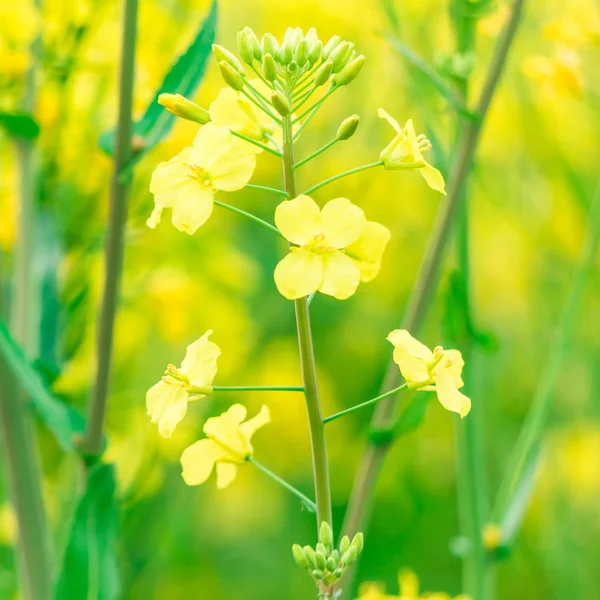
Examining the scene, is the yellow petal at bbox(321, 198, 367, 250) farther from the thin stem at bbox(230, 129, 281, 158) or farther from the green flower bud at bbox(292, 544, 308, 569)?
the green flower bud at bbox(292, 544, 308, 569)

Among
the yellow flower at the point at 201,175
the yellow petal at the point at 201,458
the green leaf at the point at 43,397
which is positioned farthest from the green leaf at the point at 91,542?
the yellow flower at the point at 201,175

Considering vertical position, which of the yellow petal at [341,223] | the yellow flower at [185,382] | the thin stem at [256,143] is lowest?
the yellow flower at [185,382]

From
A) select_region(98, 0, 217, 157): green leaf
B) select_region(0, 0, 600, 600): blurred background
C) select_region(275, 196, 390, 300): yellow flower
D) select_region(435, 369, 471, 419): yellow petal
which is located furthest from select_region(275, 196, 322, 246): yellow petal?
select_region(0, 0, 600, 600): blurred background

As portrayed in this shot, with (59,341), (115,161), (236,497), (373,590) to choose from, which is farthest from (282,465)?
(115,161)

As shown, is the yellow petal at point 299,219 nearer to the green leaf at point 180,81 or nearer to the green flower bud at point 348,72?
the green flower bud at point 348,72

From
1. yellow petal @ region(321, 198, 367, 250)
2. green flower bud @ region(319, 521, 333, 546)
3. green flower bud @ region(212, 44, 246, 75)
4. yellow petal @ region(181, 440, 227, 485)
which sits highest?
green flower bud @ region(212, 44, 246, 75)

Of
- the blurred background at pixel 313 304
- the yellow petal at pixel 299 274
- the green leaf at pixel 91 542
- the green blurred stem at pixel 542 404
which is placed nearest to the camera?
the yellow petal at pixel 299 274
